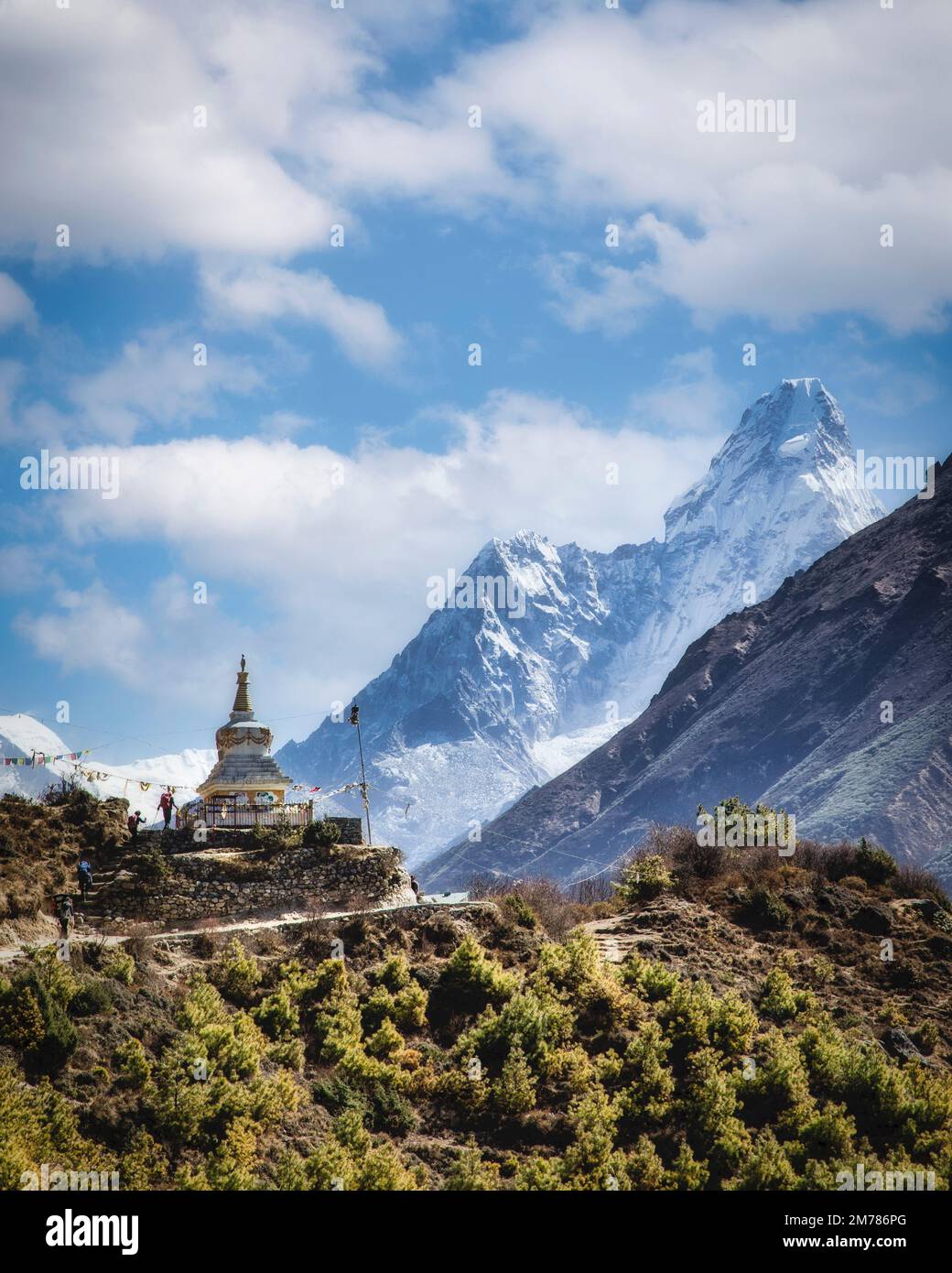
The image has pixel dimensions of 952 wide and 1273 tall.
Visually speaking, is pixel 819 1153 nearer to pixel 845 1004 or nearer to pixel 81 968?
pixel 845 1004

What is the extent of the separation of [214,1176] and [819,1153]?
18.0m

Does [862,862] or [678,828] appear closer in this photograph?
[862,862]

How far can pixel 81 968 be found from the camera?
4062 centimetres

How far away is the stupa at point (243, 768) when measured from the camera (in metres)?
54.0

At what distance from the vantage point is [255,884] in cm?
4853

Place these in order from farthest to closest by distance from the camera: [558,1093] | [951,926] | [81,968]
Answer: [951,926], [558,1093], [81,968]

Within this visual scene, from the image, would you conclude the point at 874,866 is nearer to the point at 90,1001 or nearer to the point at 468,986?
the point at 468,986

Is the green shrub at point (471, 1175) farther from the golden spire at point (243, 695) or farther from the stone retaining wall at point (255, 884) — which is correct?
the golden spire at point (243, 695)

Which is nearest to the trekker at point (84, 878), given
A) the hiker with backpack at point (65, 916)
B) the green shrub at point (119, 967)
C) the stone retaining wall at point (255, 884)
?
the stone retaining wall at point (255, 884)

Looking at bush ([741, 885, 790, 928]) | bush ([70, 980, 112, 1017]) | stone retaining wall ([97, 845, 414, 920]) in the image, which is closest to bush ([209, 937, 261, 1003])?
stone retaining wall ([97, 845, 414, 920])

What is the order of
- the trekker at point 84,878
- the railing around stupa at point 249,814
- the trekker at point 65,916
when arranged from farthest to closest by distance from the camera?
the railing around stupa at point 249,814 → the trekker at point 84,878 → the trekker at point 65,916

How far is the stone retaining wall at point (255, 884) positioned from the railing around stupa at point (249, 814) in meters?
2.29
